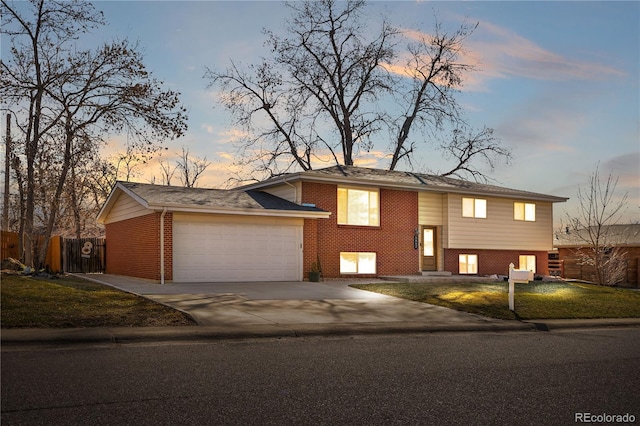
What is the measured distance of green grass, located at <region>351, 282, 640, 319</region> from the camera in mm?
16141

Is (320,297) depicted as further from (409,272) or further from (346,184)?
(409,272)

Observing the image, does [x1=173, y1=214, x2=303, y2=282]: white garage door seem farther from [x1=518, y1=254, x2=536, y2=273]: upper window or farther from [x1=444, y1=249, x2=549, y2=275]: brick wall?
[x1=518, y1=254, x2=536, y2=273]: upper window

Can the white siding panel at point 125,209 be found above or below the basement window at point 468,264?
above

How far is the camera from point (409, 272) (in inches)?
1083

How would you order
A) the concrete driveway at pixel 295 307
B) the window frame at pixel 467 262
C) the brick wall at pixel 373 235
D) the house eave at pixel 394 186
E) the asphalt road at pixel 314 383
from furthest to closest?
the window frame at pixel 467 262 < the brick wall at pixel 373 235 < the house eave at pixel 394 186 < the concrete driveway at pixel 295 307 < the asphalt road at pixel 314 383

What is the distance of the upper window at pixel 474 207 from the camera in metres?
29.3

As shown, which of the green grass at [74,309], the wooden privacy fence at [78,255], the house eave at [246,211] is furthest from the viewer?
the wooden privacy fence at [78,255]

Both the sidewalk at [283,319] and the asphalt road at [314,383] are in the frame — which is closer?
the asphalt road at [314,383]

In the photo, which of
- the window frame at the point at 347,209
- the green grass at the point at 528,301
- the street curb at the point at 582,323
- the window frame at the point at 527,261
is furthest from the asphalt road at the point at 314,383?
the window frame at the point at 527,261

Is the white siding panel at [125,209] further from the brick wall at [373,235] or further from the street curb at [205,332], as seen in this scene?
the street curb at [205,332]

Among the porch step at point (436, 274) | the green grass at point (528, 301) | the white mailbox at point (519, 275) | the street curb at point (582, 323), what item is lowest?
the street curb at point (582, 323)

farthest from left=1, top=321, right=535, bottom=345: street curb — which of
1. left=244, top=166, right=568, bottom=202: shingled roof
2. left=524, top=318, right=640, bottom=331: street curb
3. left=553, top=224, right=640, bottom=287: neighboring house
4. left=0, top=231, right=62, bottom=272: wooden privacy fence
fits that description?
left=553, top=224, right=640, bottom=287: neighboring house

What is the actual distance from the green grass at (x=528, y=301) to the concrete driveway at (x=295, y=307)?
84 centimetres

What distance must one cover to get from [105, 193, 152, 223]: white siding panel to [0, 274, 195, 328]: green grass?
7.82 meters
